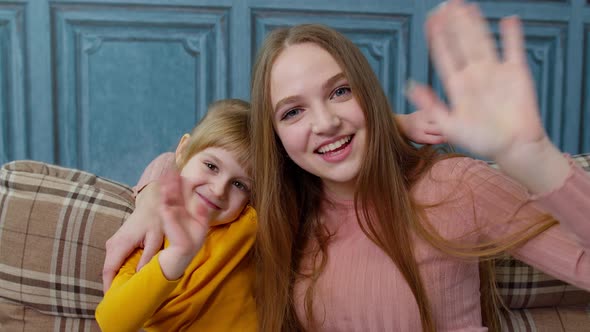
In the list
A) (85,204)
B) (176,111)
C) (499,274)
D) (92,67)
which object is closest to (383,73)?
(176,111)

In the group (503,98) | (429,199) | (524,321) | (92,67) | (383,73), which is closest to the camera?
(503,98)

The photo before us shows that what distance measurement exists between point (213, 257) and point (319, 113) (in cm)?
39

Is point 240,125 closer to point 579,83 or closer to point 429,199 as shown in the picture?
point 429,199

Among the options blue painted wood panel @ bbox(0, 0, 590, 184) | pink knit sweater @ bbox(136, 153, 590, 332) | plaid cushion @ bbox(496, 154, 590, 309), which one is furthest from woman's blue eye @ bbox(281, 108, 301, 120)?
blue painted wood panel @ bbox(0, 0, 590, 184)

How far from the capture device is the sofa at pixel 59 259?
150 cm

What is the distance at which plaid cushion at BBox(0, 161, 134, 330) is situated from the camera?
150cm

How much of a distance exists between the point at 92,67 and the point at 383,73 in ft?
4.04

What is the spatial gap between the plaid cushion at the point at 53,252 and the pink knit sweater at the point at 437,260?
490mm

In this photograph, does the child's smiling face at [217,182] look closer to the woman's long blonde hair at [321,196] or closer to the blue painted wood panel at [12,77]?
the woman's long blonde hair at [321,196]

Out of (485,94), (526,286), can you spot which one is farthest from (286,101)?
(526,286)

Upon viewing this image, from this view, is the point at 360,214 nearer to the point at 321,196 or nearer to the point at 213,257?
the point at 321,196

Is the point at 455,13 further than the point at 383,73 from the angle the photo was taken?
No

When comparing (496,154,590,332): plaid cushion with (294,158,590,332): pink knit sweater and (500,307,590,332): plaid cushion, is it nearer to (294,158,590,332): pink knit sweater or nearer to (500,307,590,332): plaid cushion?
(500,307,590,332): plaid cushion

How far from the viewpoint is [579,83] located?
3.00 m
